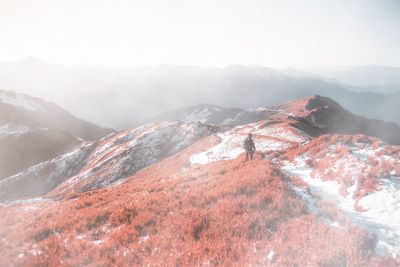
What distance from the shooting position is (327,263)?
6617 millimetres

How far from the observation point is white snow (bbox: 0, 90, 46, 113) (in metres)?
143

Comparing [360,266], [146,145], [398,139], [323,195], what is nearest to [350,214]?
[323,195]

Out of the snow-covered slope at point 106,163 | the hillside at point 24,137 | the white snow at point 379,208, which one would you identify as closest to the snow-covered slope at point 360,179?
the white snow at point 379,208

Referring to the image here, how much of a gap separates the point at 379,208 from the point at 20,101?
180m

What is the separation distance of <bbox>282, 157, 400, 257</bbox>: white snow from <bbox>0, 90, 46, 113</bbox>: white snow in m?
169

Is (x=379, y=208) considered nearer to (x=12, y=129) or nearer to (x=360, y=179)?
(x=360, y=179)

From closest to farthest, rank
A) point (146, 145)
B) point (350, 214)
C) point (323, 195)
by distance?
point (350, 214)
point (323, 195)
point (146, 145)

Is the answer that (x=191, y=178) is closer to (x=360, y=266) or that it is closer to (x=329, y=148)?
(x=329, y=148)

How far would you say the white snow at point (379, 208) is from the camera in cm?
781

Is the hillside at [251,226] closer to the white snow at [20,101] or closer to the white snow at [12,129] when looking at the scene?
the white snow at [12,129]

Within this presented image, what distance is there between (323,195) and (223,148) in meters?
30.8

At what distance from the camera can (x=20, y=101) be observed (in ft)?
490

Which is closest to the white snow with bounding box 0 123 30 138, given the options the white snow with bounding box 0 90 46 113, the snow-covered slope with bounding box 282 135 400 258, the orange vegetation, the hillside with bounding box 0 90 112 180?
the hillside with bounding box 0 90 112 180

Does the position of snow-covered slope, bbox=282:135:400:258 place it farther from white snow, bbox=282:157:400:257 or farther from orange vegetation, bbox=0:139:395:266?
orange vegetation, bbox=0:139:395:266
